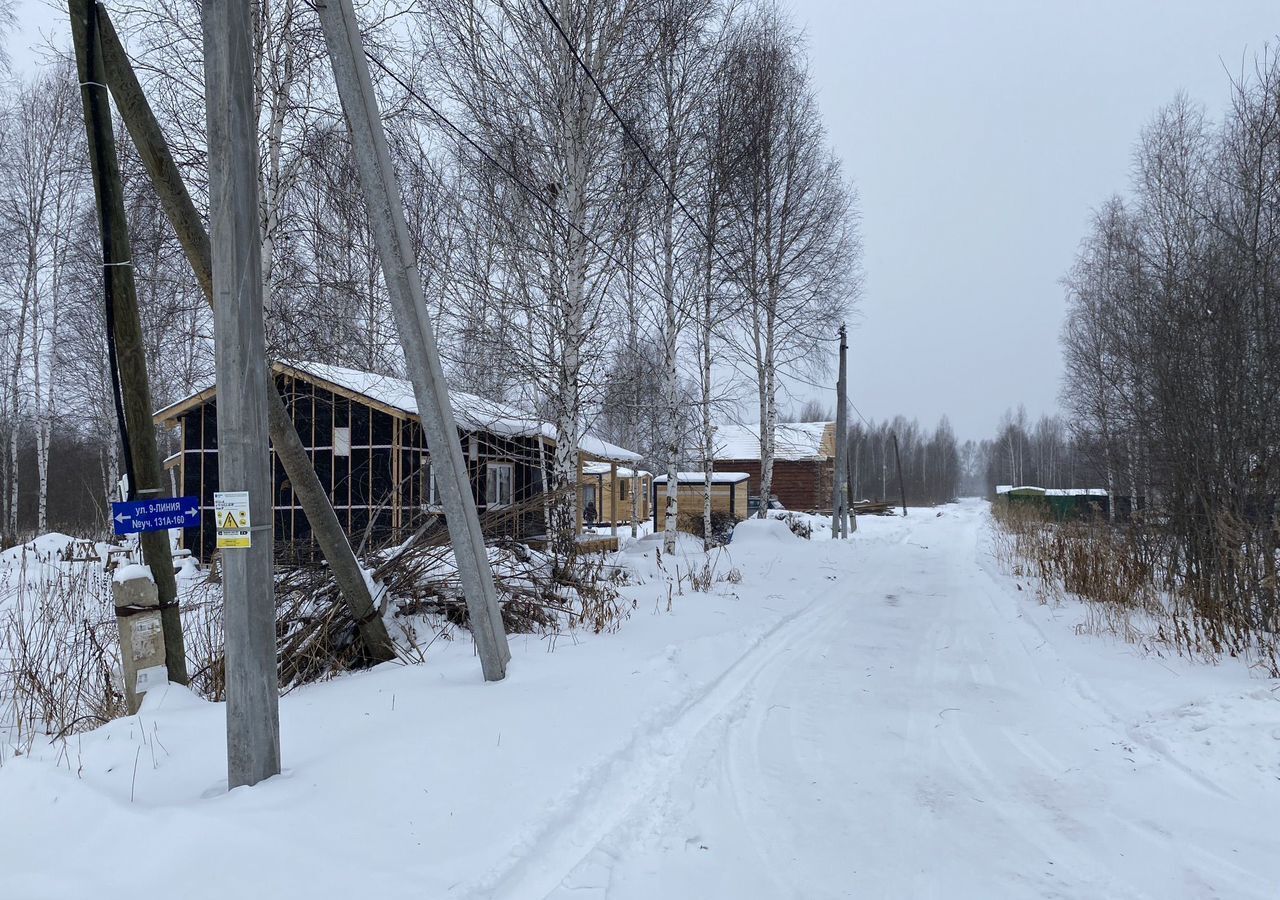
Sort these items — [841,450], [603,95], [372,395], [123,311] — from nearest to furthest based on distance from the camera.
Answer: [123,311] < [603,95] < [372,395] < [841,450]

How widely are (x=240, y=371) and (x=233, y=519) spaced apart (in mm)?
698

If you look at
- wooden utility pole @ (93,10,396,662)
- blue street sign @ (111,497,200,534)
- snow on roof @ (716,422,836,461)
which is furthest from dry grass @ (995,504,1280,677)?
snow on roof @ (716,422,836,461)

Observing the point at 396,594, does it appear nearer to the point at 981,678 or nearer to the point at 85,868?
the point at 85,868

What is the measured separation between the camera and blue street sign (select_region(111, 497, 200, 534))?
369 centimetres

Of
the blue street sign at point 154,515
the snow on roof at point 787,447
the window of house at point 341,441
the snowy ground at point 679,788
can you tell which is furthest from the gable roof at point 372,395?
the snow on roof at point 787,447

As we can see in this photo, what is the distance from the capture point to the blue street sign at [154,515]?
12.1 ft

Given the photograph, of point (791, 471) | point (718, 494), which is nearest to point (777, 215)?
point (718, 494)

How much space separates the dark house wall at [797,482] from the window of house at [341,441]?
2757 cm

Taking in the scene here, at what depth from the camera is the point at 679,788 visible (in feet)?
12.9

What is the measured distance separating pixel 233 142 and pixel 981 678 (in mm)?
6769

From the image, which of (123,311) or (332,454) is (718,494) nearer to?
(332,454)

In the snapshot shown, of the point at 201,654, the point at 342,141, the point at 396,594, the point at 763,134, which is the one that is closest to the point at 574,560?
the point at 396,594

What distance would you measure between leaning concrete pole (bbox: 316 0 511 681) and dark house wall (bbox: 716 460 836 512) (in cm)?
3721

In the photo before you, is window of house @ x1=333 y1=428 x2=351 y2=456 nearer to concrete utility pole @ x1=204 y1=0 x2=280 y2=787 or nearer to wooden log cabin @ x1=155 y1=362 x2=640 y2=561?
wooden log cabin @ x1=155 y1=362 x2=640 y2=561
